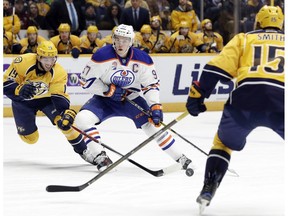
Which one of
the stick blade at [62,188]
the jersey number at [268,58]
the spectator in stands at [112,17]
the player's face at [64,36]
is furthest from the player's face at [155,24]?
the jersey number at [268,58]

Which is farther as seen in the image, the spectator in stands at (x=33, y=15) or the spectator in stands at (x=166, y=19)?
the spectator in stands at (x=166, y=19)

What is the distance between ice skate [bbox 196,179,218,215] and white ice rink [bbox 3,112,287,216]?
131mm

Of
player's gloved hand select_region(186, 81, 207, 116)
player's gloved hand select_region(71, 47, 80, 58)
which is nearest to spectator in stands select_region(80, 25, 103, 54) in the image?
player's gloved hand select_region(71, 47, 80, 58)

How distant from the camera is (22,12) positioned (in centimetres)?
1052

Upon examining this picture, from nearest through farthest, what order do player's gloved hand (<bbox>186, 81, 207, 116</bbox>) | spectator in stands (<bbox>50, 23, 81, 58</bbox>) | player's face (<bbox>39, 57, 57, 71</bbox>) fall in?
player's gloved hand (<bbox>186, 81, 207, 116</bbox>), player's face (<bbox>39, 57, 57, 71</bbox>), spectator in stands (<bbox>50, 23, 81, 58</bbox>)

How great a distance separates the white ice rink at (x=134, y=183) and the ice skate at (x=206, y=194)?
131mm

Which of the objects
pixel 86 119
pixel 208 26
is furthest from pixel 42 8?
pixel 86 119

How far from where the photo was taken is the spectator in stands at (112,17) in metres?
11.0

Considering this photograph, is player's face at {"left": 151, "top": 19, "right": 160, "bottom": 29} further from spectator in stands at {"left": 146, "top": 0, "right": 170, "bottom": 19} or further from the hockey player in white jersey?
the hockey player in white jersey

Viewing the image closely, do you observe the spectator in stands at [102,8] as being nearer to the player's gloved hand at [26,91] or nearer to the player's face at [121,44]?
the player's gloved hand at [26,91]

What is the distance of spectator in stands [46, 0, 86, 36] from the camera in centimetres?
1048

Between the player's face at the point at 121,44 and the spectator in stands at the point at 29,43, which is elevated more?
the player's face at the point at 121,44

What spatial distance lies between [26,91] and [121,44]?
737 mm


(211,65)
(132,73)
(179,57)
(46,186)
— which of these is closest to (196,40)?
(179,57)
